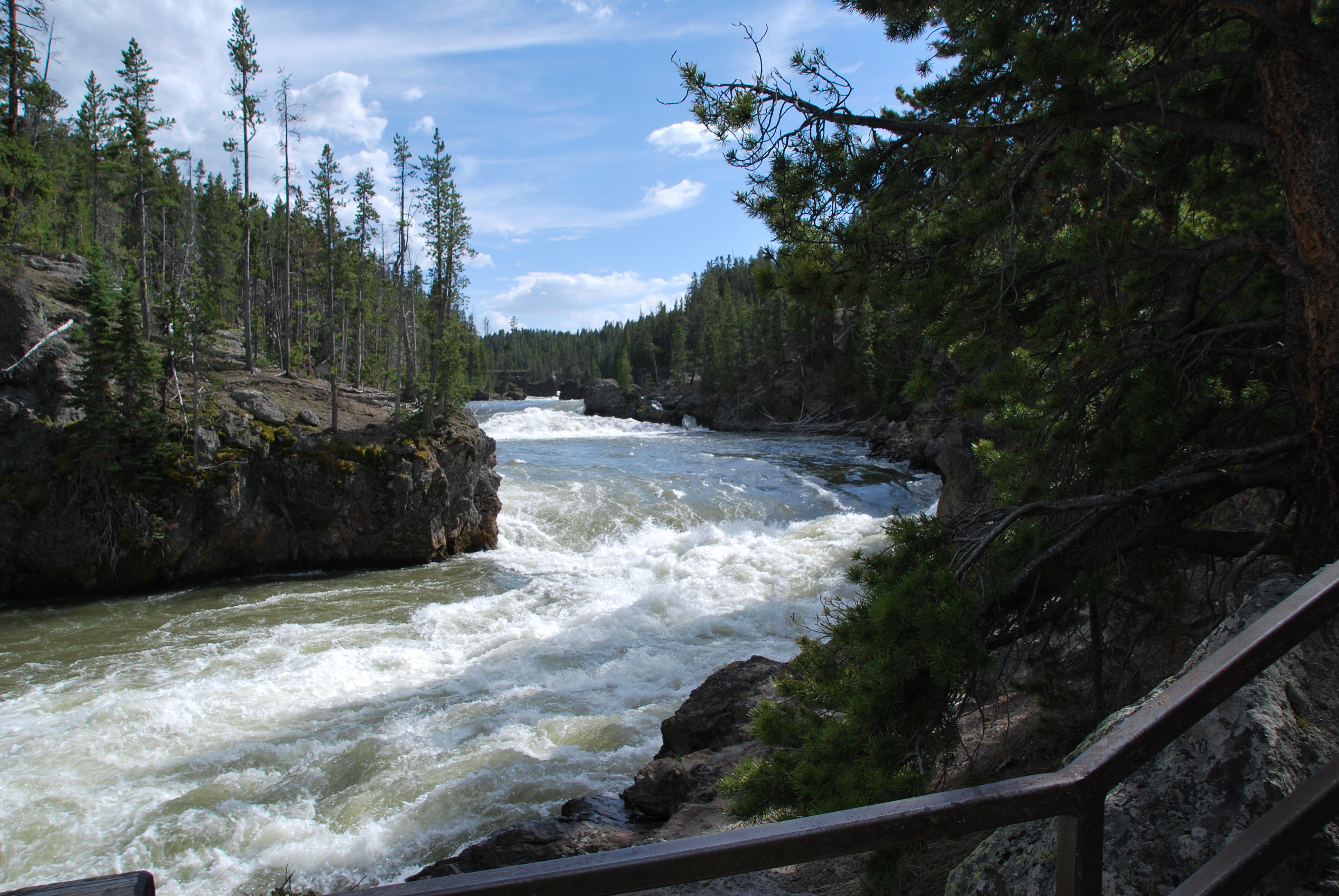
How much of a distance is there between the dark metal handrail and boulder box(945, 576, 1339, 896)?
85 cm

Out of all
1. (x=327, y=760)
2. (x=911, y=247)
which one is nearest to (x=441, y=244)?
(x=327, y=760)

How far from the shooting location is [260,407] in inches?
680

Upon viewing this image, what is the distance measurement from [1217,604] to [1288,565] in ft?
3.01

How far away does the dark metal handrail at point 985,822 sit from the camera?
1203 mm

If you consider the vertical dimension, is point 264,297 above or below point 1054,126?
above

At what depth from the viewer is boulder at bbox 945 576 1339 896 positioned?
2.20 m

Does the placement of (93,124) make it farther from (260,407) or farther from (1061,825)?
(1061,825)

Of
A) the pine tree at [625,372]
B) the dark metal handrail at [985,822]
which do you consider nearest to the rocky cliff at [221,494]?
the dark metal handrail at [985,822]

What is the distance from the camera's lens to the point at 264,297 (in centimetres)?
4862

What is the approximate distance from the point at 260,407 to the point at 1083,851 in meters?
19.3

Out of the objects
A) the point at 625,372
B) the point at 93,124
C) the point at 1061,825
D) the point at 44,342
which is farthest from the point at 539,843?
the point at 625,372

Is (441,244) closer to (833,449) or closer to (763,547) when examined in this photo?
(763,547)

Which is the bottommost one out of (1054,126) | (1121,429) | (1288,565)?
(1288,565)

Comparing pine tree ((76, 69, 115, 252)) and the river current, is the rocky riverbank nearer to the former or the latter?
the river current
